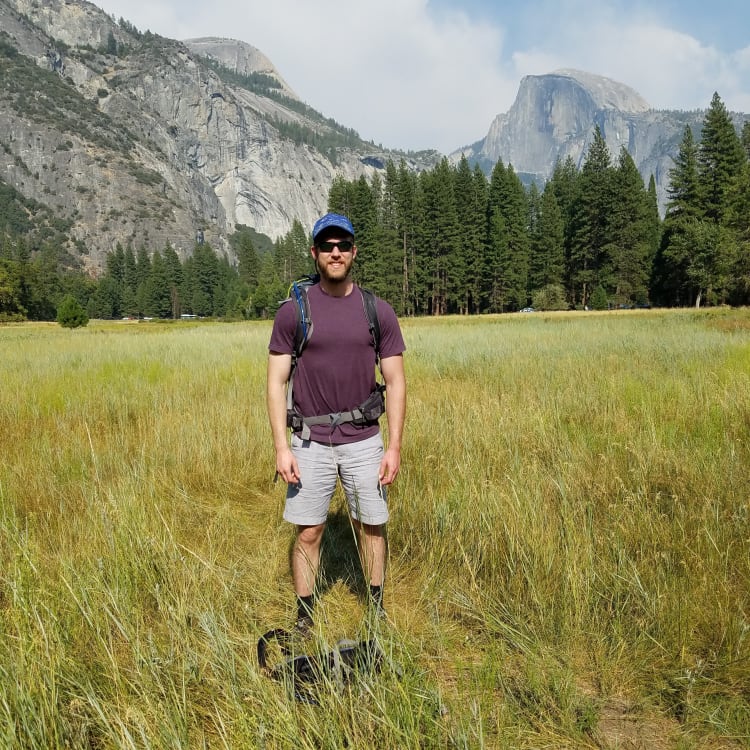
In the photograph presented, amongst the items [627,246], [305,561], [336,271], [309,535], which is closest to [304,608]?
[305,561]

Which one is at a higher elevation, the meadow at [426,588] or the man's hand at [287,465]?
the man's hand at [287,465]

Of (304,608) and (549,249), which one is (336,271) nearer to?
(304,608)

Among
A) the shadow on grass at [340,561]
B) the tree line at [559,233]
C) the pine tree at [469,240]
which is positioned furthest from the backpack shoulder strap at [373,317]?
the pine tree at [469,240]

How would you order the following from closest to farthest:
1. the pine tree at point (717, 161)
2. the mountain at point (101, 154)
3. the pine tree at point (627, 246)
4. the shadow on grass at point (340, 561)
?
the shadow on grass at point (340, 561)
the pine tree at point (717, 161)
the pine tree at point (627, 246)
the mountain at point (101, 154)

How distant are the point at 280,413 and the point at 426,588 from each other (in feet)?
3.69

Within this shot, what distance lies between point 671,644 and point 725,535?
0.84 m

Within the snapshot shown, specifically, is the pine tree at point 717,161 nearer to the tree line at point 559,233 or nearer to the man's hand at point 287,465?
the tree line at point 559,233

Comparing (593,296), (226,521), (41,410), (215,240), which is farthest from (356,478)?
(215,240)

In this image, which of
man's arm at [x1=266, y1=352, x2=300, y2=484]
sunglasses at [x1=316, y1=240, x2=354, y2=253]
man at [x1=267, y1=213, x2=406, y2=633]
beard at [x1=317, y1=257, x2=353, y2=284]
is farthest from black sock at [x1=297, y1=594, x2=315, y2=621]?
sunglasses at [x1=316, y1=240, x2=354, y2=253]

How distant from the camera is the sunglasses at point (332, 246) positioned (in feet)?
7.47

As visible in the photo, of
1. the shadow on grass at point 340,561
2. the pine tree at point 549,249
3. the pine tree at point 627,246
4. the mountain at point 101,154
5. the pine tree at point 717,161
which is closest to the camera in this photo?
the shadow on grass at point 340,561

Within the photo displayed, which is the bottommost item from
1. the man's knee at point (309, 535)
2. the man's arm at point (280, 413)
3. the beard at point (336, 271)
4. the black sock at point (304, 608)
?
the black sock at point (304, 608)

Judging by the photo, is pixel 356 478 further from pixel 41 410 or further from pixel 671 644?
pixel 41 410

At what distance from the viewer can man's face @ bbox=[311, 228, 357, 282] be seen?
2262 mm
